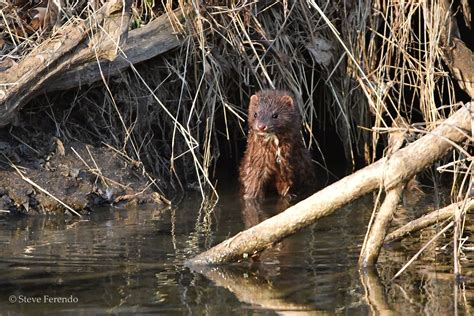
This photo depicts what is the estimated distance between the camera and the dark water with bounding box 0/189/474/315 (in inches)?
190

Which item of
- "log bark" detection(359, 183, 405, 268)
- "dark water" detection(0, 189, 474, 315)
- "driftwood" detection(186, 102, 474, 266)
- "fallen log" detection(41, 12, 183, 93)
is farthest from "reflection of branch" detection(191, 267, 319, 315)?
"fallen log" detection(41, 12, 183, 93)

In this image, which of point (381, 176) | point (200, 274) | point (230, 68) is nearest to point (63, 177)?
point (230, 68)

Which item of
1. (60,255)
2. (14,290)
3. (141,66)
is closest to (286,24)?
(141,66)

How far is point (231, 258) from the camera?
18.0 ft

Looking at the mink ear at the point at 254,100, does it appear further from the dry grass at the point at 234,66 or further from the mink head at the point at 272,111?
the dry grass at the point at 234,66

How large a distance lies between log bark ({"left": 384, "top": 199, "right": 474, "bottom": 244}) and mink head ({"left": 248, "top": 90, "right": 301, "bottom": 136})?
2.37 m

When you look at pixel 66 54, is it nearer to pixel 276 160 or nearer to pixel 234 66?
pixel 234 66

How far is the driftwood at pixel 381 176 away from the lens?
16.6ft

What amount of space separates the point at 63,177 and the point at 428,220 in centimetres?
306

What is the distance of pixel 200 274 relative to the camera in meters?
5.42

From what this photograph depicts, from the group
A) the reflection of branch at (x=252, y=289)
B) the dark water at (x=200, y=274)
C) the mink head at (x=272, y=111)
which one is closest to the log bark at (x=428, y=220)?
the dark water at (x=200, y=274)

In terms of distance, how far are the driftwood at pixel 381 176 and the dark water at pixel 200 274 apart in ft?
1.04

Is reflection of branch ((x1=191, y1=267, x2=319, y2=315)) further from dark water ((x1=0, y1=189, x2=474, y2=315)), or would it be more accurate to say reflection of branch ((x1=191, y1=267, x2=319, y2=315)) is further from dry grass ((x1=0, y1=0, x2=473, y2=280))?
dry grass ((x1=0, y1=0, x2=473, y2=280))

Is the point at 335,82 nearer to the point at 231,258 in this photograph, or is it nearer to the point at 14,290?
the point at 231,258
